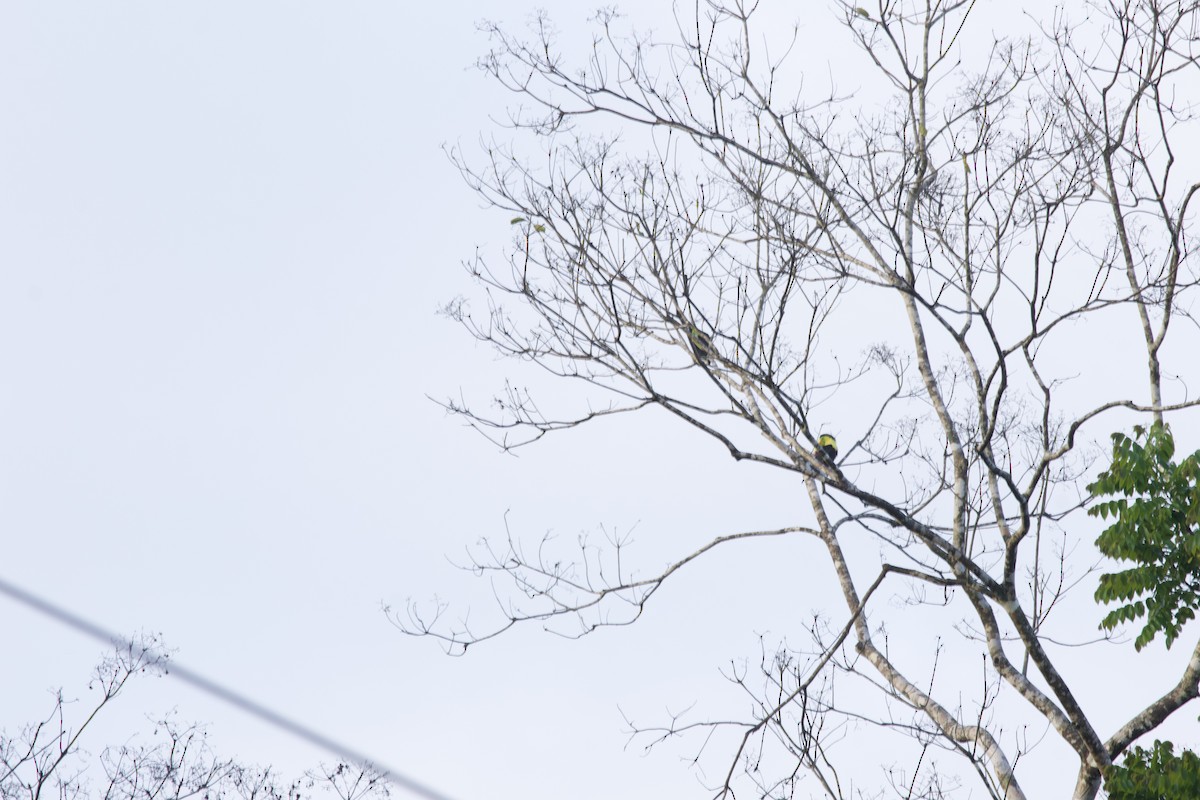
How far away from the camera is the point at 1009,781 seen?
23.1 ft

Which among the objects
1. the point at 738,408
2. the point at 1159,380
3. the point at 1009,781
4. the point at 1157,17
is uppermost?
the point at 1157,17

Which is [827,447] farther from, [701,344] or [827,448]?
[701,344]

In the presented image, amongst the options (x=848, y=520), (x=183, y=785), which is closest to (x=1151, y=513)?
(x=848, y=520)

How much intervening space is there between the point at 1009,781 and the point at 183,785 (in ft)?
31.7

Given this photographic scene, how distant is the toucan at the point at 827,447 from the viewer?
6.29 m

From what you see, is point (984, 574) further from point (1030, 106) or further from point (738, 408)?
point (1030, 106)

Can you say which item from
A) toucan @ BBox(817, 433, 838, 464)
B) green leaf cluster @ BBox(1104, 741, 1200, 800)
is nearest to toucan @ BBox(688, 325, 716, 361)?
toucan @ BBox(817, 433, 838, 464)

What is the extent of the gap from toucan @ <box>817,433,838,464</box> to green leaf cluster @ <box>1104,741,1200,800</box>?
2231 millimetres

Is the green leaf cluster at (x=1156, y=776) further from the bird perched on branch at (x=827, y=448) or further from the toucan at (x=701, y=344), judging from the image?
the toucan at (x=701, y=344)

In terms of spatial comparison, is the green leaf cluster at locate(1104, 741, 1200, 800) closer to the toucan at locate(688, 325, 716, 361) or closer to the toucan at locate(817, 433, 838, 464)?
the toucan at locate(817, 433, 838, 464)

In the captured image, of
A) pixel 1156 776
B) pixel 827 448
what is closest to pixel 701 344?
pixel 827 448

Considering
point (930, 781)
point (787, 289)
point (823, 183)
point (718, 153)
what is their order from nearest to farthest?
point (787, 289)
point (823, 183)
point (718, 153)
point (930, 781)

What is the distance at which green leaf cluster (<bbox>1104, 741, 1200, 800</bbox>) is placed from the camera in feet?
19.1

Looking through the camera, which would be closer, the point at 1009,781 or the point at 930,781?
the point at 1009,781
